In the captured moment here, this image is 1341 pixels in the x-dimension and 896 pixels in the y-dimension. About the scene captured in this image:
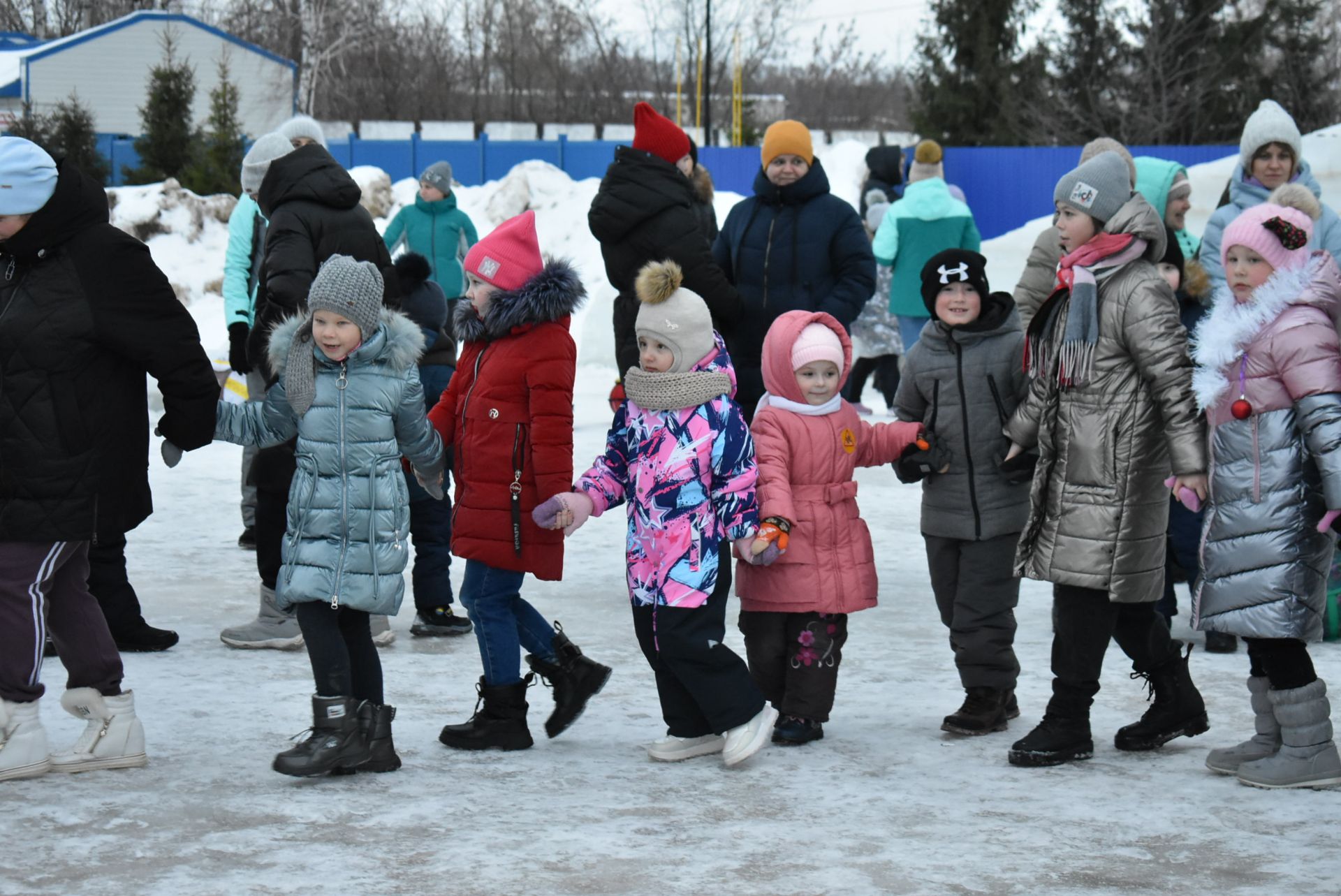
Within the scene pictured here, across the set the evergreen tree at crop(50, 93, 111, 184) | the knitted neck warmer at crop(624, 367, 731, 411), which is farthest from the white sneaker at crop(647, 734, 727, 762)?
the evergreen tree at crop(50, 93, 111, 184)

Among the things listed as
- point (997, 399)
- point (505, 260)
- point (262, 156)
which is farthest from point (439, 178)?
point (997, 399)

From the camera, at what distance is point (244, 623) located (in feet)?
20.1

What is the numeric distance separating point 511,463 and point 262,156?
7.49ft

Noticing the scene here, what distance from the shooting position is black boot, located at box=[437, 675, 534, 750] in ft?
15.0

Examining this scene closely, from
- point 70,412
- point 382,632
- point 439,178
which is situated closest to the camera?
point 70,412

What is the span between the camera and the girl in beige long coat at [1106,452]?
4305mm

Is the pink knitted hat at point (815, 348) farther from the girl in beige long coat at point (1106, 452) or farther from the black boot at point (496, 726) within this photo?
the black boot at point (496, 726)

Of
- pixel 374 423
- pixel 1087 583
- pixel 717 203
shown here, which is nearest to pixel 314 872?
pixel 374 423

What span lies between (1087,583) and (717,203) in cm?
1600

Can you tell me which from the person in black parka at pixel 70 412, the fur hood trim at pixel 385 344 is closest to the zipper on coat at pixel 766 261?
the fur hood trim at pixel 385 344

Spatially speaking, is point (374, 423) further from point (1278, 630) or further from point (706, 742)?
point (1278, 630)

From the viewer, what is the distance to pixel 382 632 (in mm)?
5961

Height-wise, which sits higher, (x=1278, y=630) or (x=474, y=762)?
(x=1278, y=630)

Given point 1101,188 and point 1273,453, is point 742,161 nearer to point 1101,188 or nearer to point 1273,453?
point 1101,188
